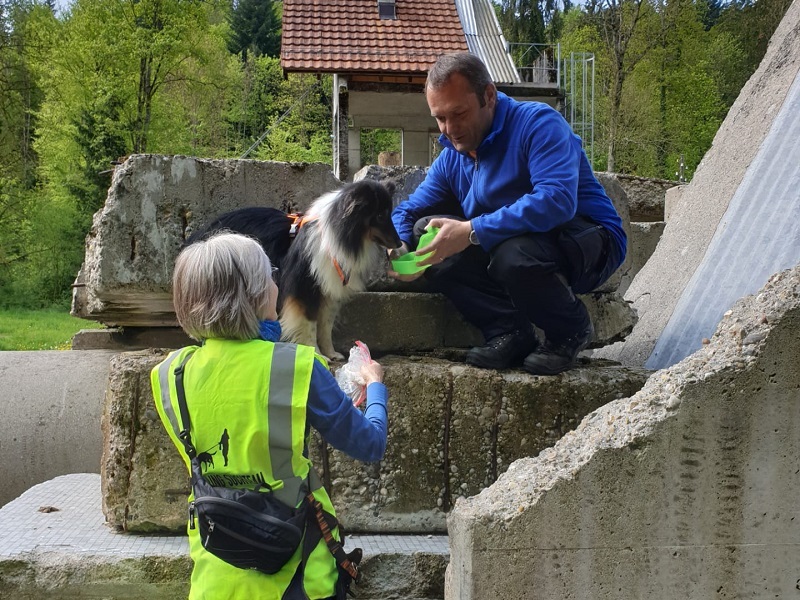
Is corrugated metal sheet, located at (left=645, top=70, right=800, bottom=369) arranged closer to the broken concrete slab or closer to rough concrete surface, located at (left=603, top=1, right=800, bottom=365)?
rough concrete surface, located at (left=603, top=1, right=800, bottom=365)

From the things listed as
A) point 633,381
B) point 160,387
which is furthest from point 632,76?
point 160,387

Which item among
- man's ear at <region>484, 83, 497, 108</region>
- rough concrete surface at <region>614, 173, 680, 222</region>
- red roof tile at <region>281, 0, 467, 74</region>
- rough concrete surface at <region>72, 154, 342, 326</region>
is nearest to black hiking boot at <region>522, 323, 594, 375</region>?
man's ear at <region>484, 83, 497, 108</region>

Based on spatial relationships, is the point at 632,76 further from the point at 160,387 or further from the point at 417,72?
the point at 160,387

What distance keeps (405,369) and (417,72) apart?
36.8 feet

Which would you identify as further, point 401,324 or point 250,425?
point 401,324

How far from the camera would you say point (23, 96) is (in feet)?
90.1

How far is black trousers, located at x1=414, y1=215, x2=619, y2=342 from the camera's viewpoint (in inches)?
123

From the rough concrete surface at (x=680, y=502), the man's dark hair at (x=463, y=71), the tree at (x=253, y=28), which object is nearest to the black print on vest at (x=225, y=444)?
the rough concrete surface at (x=680, y=502)

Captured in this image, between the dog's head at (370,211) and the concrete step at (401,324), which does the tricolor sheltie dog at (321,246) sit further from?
the concrete step at (401,324)

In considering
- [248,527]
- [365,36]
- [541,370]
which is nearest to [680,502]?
[541,370]

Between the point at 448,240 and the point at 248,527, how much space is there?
1665 millimetres

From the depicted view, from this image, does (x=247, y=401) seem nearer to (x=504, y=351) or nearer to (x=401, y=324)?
(x=504, y=351)

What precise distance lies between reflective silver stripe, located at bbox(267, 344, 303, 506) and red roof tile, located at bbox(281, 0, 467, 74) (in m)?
12.0

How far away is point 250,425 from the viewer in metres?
1.92
